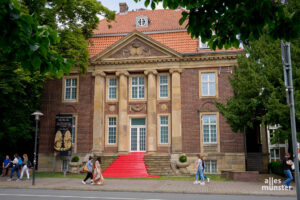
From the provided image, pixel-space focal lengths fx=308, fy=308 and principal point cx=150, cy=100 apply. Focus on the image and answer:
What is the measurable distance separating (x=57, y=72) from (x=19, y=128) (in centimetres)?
1630

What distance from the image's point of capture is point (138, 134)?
27.1m

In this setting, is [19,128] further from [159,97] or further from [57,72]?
[57,72]

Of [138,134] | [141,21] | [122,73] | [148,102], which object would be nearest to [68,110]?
[122,73]

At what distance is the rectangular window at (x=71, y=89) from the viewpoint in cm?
2814

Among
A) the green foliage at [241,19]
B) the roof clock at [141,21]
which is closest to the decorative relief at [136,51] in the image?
the roof clock at [141,21]

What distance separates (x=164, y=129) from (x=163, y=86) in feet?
12.4

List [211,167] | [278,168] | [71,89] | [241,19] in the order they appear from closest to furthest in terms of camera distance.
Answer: [241,19] → [278,168] → [211,167] → [71,89]

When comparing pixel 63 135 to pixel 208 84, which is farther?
pixel 208 84

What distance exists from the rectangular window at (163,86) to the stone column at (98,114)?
5.11m

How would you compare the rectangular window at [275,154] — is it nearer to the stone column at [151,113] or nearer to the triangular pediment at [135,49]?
the stone column at [151,113]

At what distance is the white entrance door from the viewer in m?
26.9

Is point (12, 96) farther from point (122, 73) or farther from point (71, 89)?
point (122, 73)

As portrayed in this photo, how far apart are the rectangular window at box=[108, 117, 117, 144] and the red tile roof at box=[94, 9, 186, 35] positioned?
878 centimetres

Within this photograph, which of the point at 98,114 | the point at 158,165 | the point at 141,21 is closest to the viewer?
the point at 158,165
